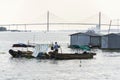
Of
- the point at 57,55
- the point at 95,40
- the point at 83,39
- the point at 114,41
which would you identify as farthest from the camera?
the point at 95,40

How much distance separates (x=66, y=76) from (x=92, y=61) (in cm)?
1749

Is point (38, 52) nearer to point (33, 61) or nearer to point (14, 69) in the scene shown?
point (33, 61)

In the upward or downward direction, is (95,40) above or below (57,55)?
above

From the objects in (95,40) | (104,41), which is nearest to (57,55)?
(104,41)

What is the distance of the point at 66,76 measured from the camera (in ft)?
145

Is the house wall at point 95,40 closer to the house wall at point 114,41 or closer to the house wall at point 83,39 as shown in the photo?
the house wall at point 83,39

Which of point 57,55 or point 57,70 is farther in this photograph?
point 57,55

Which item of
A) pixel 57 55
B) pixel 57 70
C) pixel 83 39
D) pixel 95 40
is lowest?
pixel 57 70

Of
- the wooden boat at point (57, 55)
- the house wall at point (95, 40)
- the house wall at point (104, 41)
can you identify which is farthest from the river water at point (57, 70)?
the house wall at point (95, 40)

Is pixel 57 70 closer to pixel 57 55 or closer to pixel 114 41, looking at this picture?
pixel 57 55

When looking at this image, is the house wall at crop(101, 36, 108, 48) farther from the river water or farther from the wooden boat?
the river water

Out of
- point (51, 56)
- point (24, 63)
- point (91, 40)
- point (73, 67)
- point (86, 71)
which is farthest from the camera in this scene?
point (91, 40)

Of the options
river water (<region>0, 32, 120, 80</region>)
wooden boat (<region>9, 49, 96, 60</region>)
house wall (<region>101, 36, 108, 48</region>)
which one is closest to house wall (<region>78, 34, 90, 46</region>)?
house wall (<region>101, 36, 108, 48</region>)

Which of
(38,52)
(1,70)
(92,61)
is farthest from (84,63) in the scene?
(1,70)
